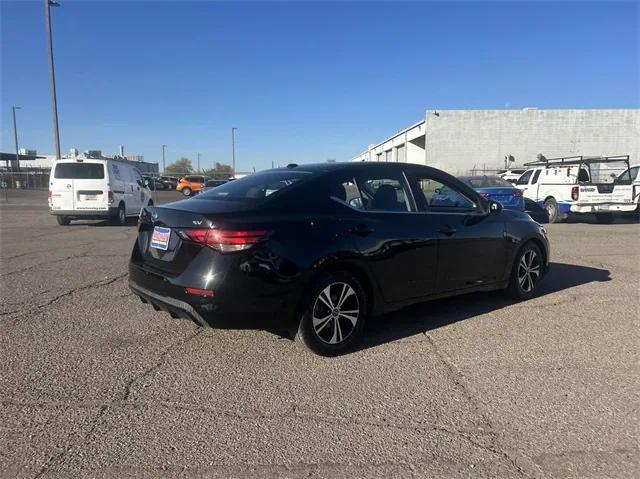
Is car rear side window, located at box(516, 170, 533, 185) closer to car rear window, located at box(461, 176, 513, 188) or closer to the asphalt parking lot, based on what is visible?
car rear window, located at box(461, 176, 513, 188)

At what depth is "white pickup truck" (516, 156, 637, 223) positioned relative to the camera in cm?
1523

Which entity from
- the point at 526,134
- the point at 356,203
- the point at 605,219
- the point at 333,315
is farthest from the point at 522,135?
the point at 333,315

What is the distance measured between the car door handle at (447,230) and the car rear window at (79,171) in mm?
12270

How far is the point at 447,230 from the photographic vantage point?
512 cm

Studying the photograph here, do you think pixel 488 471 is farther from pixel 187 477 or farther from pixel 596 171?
pixel 596 171

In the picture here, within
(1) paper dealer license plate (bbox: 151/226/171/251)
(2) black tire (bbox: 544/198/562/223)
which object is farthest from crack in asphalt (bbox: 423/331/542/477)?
(2) black tire (bbox: 544/198/562/223)

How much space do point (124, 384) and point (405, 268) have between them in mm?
2542

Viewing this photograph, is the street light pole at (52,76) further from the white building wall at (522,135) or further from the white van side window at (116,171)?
the white building wall at (522,135)

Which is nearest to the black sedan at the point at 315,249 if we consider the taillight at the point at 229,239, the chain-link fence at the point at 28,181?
the taillight at the point at 229,239

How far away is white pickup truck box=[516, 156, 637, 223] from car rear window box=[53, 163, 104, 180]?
13823 millimetres

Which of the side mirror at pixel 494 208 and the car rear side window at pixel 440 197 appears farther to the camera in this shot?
the side mirror at pixel 494 208

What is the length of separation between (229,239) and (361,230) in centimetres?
119

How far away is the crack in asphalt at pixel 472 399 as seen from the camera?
284 cm

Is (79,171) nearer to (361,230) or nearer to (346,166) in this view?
(346,166)
